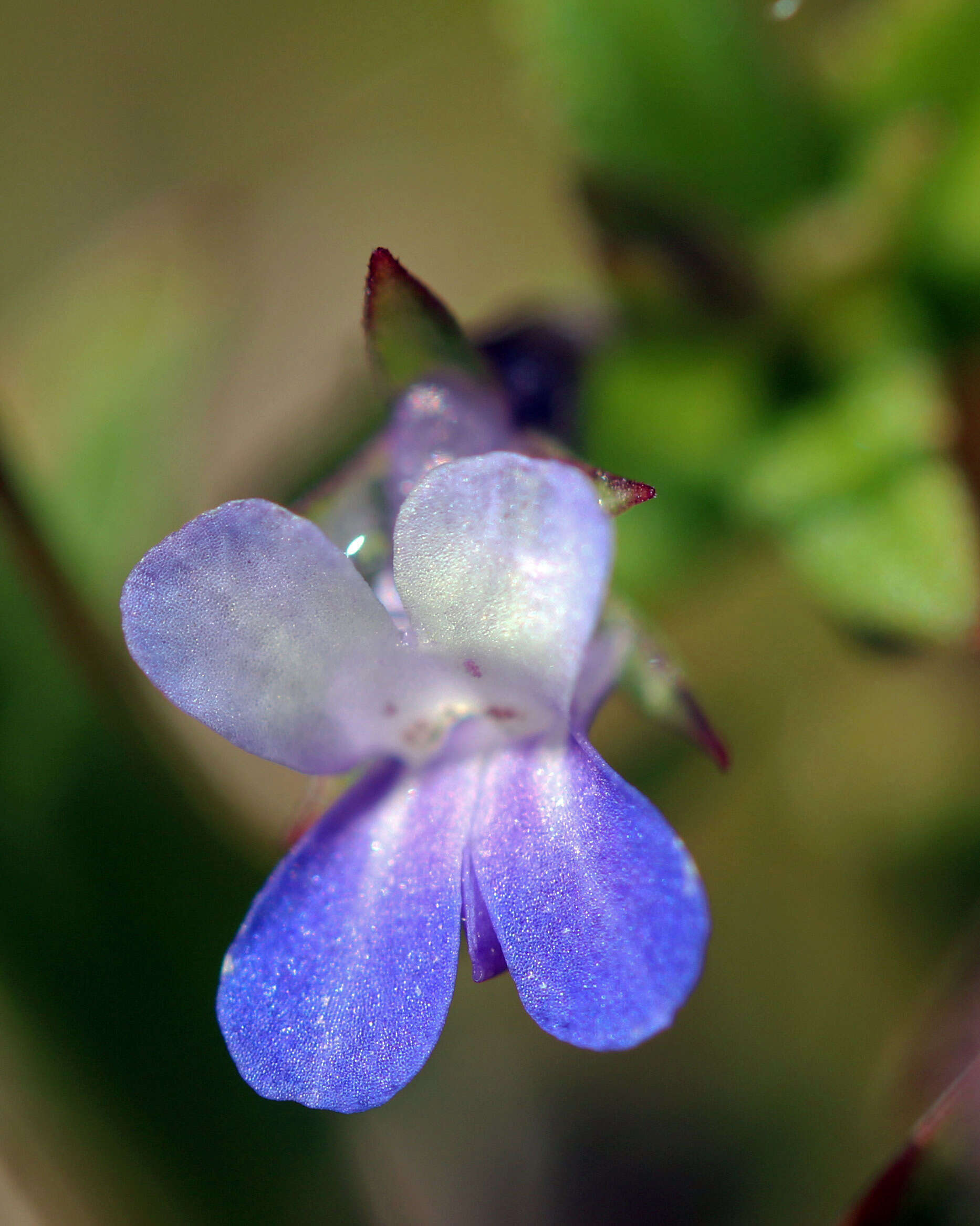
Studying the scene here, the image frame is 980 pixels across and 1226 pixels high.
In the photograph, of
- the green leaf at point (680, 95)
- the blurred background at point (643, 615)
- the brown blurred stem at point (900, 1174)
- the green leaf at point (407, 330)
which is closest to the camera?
the green leaf at point (407, 330)

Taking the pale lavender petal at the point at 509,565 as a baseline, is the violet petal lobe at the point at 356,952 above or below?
below

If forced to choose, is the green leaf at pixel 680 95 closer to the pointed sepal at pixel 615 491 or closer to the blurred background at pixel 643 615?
the blurred background at pixel 643 615

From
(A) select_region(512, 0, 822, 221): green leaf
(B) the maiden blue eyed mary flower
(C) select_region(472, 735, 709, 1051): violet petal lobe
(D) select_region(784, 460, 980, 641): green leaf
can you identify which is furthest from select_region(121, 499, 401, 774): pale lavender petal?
(A) select_region(512, 0, 822, 221): green leaf

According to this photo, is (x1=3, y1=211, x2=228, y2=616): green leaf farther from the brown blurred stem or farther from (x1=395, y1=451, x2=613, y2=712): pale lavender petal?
the brown blurred stem

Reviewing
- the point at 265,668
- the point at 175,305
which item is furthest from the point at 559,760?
the point at 175,305

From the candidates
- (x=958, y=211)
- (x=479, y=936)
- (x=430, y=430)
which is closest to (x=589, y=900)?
(x=479, y=936)

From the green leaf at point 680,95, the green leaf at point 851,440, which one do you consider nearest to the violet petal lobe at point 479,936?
the green leaf at point 851,440

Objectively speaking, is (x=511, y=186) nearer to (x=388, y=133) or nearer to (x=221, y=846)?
(x=388, y=133)
